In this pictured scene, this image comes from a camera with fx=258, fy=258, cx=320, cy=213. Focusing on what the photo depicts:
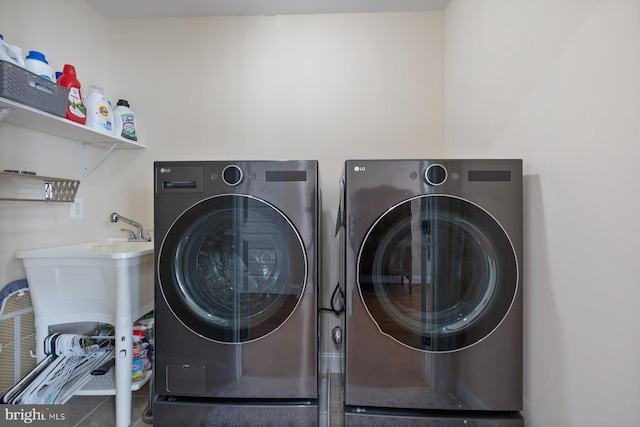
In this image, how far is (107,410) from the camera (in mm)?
1295

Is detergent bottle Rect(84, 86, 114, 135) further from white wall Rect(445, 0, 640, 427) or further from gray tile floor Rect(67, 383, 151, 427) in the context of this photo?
white wall Rect(445, 0, 640, 427)

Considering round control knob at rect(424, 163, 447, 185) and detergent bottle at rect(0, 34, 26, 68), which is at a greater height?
detergent bottle at rect(0, 34, 26, 68)

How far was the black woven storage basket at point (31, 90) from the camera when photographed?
37.8 inches

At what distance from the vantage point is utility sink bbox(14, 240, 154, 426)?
113 centimetres

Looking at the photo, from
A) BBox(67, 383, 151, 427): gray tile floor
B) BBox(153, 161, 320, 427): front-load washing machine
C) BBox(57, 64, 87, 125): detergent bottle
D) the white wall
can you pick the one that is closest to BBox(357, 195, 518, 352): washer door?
the white wall

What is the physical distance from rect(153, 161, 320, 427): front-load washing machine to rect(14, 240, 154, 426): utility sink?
19cm

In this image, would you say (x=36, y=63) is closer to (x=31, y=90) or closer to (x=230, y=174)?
(x=31, y=90)

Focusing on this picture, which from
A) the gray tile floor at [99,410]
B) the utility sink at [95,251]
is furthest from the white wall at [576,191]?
the gray tile floor at [99,410]

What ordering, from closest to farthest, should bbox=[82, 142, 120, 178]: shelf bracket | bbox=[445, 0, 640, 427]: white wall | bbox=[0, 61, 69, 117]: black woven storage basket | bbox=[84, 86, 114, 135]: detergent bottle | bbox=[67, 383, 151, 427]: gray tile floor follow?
bbox=[445, 0, 640, 427]: white wall, bbox=[0, 61, 69, 117]: black woven storage basket, bbox=[67, 383, 151, 427]: gray tile floor, bbox=[84, 86, 114, 135]: detergent bottle, bbox=[82, 142, 120, 178]: shelf bracket

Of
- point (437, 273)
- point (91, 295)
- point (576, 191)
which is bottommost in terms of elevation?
point (91, 295)

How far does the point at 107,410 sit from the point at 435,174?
6.28 ft

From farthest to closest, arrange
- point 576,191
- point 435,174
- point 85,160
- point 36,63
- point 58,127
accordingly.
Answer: point 85,160
point 58,127
point 36,63
point 435,174
point 576,191

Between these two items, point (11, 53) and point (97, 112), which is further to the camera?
point (97, 112)

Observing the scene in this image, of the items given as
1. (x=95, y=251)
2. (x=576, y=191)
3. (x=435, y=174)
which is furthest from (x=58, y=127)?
(x=576, y=191)
